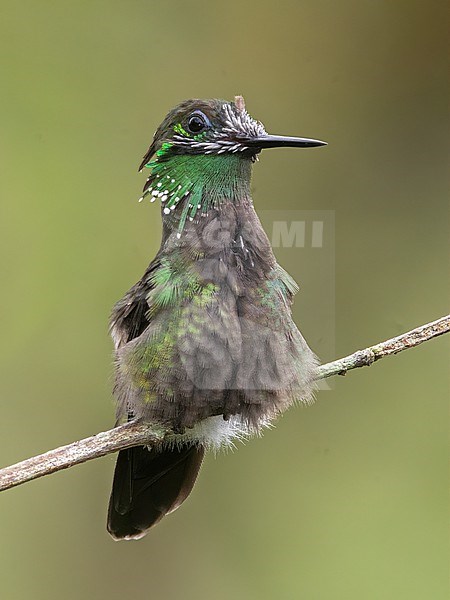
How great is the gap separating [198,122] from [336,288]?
24.4 inches

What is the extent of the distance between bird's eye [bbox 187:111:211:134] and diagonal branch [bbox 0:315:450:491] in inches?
18.0

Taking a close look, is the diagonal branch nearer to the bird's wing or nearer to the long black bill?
the bird's wing

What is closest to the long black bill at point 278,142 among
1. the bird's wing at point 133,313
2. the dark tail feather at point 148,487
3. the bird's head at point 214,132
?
the bird's head at point 214,132

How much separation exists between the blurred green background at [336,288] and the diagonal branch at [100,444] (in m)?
0.43

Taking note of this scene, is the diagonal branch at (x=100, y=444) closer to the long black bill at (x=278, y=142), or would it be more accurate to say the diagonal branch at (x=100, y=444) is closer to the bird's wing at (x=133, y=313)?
the bird's wing at (x=133, y=313)

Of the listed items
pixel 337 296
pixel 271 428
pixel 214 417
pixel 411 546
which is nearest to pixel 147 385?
pixel 214 417

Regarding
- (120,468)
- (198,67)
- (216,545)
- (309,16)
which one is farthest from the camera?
(216,545)

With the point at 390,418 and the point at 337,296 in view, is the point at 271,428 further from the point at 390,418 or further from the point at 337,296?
the point at 390,418

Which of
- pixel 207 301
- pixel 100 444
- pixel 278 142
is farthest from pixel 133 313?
pixel 278 142

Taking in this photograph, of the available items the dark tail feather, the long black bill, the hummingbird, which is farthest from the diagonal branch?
the long black bill

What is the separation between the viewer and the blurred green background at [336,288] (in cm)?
220

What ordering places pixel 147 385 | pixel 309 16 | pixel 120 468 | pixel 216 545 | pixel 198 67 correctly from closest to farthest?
pixel 147 385, pixel 120 468, pixel 198 67, pixel 309 16, pixel 216 545

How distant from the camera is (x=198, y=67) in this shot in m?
2.08

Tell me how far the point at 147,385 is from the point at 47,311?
734 mm
